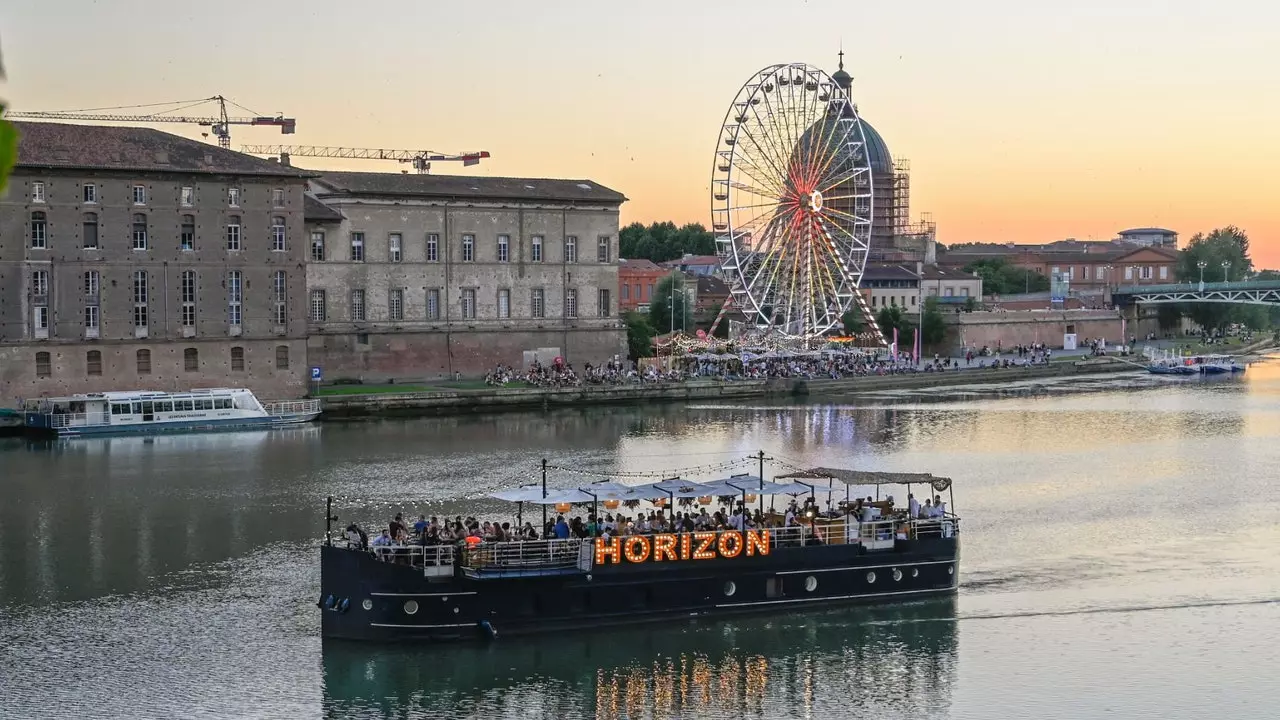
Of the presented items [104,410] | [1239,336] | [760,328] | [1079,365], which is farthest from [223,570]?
[1239,336]

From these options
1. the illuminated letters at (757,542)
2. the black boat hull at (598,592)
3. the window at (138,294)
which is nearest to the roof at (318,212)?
the window at (138,294)

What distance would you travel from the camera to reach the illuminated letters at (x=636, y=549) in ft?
108

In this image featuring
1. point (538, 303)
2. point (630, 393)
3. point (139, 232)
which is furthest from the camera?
point (538, 303)

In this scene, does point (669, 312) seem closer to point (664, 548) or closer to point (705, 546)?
point (705, 546)

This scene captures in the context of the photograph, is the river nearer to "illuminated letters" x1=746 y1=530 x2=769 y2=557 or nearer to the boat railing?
"illuminated letters" x1=746 y1=530 x2=769 y2=557

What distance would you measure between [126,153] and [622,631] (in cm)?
5189

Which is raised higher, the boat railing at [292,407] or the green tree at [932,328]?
the green tree at [932,328]

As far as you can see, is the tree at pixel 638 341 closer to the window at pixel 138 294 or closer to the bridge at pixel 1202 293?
the window at pixel 138 294

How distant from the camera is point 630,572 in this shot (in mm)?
33031

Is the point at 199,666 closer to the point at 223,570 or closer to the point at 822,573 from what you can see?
the point at 223,570

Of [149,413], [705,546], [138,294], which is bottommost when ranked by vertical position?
[705,546]

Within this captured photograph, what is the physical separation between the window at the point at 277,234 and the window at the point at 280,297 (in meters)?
1.26

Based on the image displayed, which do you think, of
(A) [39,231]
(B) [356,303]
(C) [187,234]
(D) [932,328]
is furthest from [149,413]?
(D) [932,328]

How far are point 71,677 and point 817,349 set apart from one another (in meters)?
83.8
